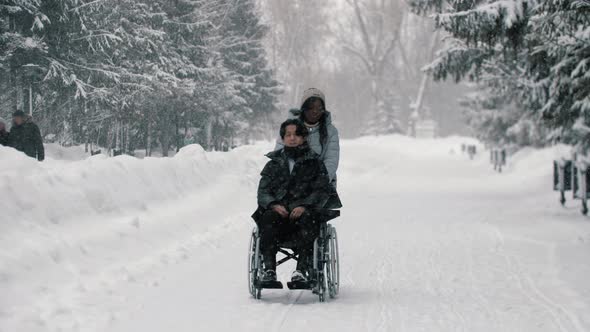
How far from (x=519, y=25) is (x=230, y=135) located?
22.6m

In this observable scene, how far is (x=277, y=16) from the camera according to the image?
184ft

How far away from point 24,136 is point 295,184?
7922mm

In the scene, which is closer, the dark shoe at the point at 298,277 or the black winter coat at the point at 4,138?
the dark shoe at the point at 298,277

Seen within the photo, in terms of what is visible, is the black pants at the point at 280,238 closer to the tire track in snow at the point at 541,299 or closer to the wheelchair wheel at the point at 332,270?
the wheelchair wheel at the point at 332,270

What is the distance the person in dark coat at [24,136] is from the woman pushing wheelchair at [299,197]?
7.64 metres

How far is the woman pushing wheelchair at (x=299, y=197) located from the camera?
638 centimetres

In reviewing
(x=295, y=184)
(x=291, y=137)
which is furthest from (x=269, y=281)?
(x=291, y=137)

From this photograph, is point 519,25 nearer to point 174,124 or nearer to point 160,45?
point 160,45

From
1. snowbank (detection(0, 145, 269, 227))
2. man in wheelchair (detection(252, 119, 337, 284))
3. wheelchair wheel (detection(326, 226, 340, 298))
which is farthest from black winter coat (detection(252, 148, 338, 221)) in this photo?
snowbank (detection(0, 145, 269, 227))

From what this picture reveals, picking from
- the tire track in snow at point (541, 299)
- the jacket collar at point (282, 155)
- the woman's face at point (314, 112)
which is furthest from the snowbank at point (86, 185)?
the tire track in snow at point (541, 299)

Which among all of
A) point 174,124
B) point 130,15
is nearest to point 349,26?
point 174,124

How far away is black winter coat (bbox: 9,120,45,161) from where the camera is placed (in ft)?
41.9

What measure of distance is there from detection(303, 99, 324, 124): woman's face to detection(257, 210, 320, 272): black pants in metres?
1.03

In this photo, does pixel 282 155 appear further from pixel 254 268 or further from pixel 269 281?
pixel 269 281
